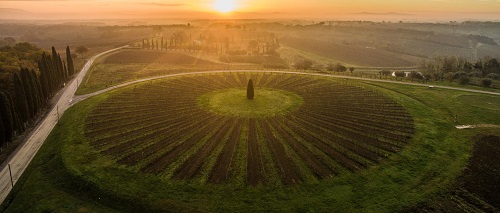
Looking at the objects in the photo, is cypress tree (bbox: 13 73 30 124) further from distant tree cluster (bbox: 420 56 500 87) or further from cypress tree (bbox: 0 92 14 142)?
distant tree cluster (bbox: 420 56 500 87)

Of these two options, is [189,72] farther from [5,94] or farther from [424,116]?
[424,116]

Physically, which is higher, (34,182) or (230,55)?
(230,55)

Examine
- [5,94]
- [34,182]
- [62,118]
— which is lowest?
[34,182]

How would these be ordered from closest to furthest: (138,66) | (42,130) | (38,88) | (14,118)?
(14,118)
(42,130)
(38,88)
(138,66)

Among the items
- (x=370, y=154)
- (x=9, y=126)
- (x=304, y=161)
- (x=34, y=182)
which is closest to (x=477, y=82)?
(x=370, y=154)

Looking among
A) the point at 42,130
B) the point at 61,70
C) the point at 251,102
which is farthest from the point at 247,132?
the point at 61,70

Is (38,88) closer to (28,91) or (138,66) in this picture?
(28,91)

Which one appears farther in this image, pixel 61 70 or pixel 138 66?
pixel 138 66
